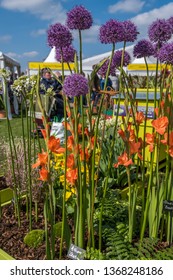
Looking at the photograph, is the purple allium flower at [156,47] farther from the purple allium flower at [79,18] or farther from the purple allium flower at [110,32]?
the purple allium flower at [79,18]

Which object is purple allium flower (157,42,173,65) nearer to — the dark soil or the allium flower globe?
the allium flower globe

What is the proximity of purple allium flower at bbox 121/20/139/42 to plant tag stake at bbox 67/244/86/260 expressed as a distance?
933 millimetres

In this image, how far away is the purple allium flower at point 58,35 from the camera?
4.03ft

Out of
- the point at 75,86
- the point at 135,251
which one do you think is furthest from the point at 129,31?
the point at 135,251

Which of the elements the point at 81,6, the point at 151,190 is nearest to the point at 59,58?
the point at 81,6

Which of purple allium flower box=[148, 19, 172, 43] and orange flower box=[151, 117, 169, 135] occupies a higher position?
purple allium flower box=[148, 19, 172, 43]

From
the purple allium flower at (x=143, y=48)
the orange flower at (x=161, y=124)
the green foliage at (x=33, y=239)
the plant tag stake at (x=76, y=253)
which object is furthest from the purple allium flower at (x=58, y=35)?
the green foliage at (x=33, y=239)

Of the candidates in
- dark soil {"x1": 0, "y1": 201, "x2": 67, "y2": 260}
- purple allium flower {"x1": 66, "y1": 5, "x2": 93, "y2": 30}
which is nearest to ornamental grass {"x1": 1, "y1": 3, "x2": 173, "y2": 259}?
purple allium flower {"x1": 66, "y1": 5, "x2": 93, "y2": 30}

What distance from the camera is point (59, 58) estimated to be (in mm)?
1393

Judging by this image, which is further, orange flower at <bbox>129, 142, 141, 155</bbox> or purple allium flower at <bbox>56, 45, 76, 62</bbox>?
orange flower at <bbox>129, 142, 141, 155</bbox>

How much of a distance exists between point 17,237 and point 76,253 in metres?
0.55

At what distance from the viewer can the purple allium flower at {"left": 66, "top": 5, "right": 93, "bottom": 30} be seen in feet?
4.02
